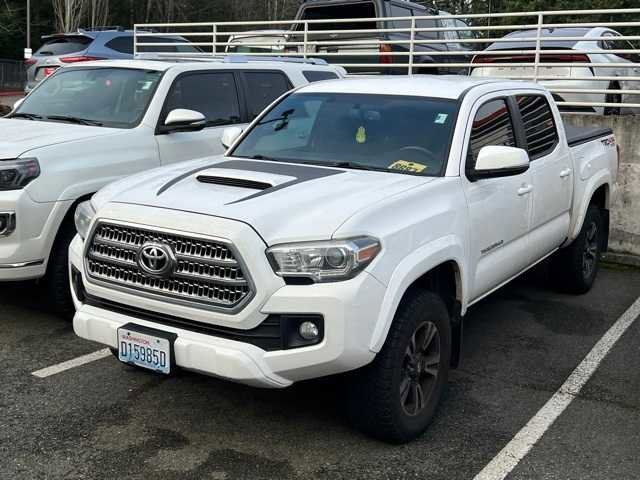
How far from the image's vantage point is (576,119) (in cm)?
867

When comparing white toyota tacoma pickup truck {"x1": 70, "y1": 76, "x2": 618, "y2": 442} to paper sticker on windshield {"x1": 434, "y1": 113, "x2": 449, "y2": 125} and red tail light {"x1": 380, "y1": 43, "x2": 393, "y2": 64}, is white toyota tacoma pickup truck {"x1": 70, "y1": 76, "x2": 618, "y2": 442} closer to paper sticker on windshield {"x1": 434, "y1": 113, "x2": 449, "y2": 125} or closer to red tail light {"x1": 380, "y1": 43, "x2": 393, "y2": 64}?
paper sticker on windshield {"x1": 434, "y1": 113, "x2": 449, "y2": 125}

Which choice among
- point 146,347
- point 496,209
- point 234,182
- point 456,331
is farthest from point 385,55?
point 146,347

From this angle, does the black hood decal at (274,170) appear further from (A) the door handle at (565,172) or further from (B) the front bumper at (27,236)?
(A) the door handle at (565,172)

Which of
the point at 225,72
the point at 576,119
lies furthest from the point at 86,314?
the point at 576,119

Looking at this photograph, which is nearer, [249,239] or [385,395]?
[249,239]

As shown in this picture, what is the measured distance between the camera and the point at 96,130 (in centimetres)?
595

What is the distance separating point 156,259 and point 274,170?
1.03 meters

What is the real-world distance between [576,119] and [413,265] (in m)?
5.71

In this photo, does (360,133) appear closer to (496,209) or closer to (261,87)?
(496,209)

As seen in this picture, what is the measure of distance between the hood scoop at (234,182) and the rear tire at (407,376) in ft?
3.07

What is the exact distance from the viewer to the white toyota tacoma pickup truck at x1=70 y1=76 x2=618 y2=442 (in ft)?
11.3

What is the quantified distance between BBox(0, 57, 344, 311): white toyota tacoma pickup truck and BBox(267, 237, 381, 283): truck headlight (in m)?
2.47

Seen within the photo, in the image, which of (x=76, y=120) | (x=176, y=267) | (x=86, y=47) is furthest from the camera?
(x=86, y=47)

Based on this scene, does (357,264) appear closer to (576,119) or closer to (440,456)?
(440,456)
